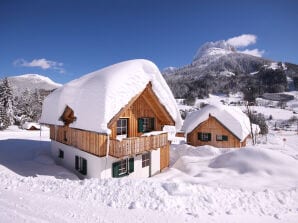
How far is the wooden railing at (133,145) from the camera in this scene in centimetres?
1237

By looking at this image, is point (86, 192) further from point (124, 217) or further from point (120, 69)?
point (120, 69)

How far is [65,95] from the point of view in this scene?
15320 millimetres

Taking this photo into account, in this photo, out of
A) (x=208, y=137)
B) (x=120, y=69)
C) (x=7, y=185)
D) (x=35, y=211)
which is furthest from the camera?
(x=208, y=137)

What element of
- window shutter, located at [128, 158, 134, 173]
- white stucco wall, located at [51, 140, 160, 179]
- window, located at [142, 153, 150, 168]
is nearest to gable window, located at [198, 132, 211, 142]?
white stucco wall, located at [51, 140, 160, 179]

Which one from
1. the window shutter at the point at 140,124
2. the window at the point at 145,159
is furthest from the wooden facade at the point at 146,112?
the window at the point at 145,159

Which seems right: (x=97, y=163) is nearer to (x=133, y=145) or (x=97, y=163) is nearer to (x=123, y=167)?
(x=123, y=167)

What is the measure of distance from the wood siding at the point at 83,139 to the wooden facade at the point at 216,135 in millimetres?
15229

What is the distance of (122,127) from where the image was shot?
14664mm

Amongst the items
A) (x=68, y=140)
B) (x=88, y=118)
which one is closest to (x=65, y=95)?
(x=68, y=140)

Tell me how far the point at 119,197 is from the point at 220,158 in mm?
9861

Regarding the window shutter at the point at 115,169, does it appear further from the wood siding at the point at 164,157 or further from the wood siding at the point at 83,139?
the wood siding at the point at 164,157

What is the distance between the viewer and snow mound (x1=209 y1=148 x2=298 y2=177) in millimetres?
12523

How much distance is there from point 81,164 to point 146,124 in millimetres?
5512

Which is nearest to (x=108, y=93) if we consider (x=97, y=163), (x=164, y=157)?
(x=97, y=163)
